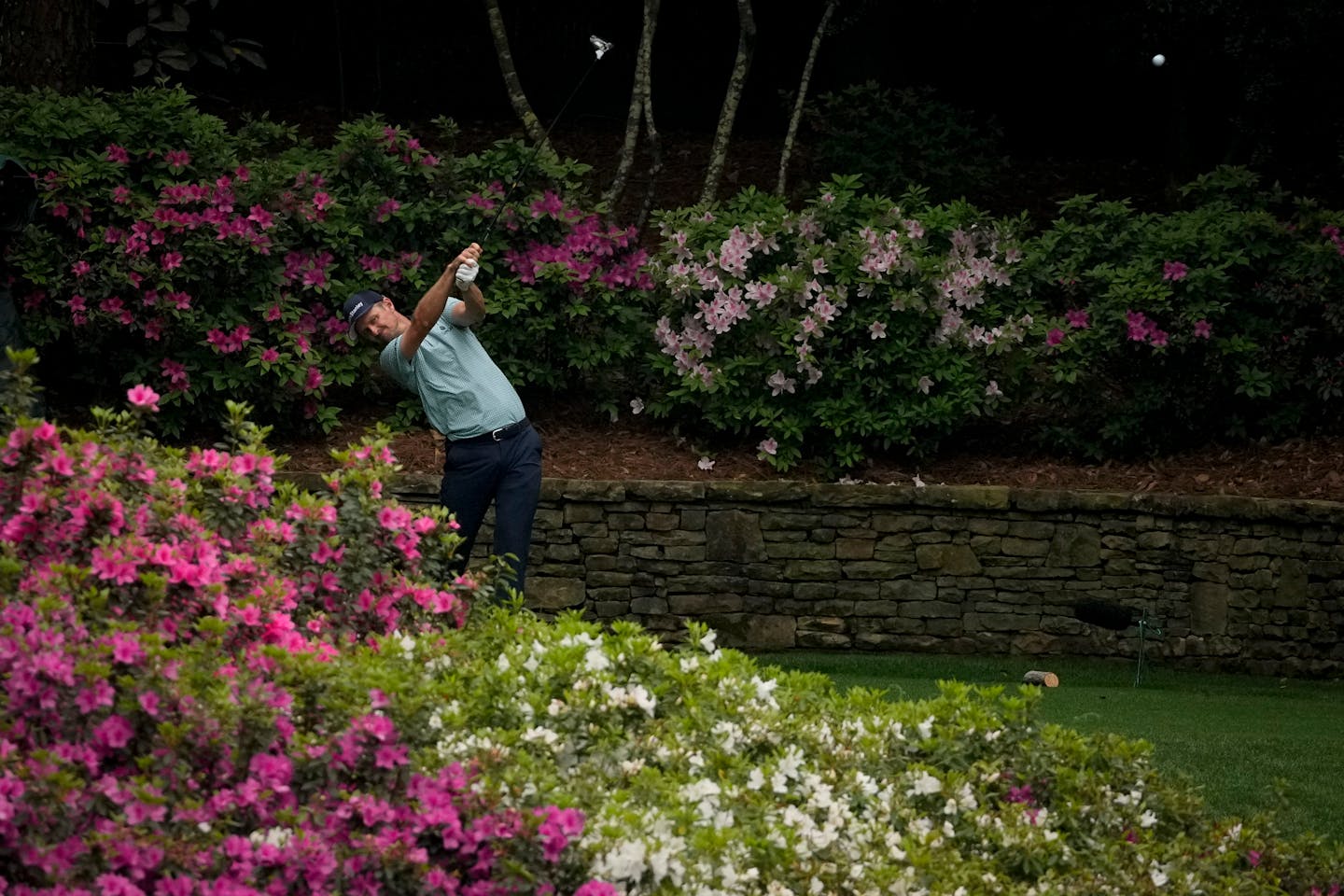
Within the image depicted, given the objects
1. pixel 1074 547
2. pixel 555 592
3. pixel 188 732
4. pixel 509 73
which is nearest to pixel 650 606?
pixel 555 592

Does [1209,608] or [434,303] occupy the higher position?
[434,303]

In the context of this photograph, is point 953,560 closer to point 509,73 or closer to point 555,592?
point 555,592

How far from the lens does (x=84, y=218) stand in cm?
790

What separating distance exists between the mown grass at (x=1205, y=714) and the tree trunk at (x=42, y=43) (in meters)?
5.07

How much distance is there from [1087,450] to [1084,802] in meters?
5.13

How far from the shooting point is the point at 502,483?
5.90 m

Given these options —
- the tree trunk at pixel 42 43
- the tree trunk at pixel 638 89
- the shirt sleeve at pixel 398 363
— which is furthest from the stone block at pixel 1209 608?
the tree trunk at pixel 42 43

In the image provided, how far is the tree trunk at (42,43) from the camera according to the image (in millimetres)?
8664

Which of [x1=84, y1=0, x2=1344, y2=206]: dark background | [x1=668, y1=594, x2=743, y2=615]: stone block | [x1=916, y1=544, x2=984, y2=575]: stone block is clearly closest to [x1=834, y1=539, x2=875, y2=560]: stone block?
[x1=916, y1=544, x2=984, y2=575]: stone block

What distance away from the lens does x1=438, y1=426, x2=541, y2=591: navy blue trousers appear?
5.86 metres

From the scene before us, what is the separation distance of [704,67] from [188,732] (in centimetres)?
1089

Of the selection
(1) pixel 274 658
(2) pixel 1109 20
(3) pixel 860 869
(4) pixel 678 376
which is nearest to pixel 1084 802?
(3) pixel 860 869

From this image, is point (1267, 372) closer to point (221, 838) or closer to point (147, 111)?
point (147, 111)

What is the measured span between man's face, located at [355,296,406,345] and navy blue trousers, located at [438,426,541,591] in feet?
1.70
